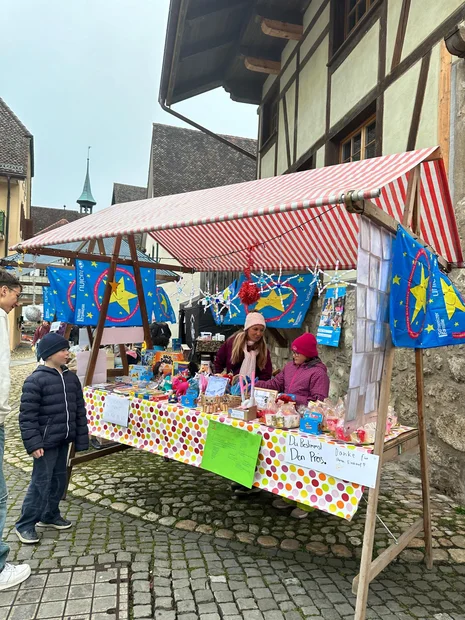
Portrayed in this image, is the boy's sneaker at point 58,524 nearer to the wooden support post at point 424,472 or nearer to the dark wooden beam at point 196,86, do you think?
the wooden support post at point 424,472

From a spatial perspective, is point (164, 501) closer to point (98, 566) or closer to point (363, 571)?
point (98, 566)

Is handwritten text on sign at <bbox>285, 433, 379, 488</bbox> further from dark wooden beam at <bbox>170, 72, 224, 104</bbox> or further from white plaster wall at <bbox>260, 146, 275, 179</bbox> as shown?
dark wooden beam at <bbox>170, 72, 224, 104</bbox>

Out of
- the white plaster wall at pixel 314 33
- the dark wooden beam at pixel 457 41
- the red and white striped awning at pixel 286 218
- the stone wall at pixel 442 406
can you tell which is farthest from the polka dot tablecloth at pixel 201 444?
the white plaster wall at pixel 314 33

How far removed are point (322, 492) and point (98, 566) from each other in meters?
1.48

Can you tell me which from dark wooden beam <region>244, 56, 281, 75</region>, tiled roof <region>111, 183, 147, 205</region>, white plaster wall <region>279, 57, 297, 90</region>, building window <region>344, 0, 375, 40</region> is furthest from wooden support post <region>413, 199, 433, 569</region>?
tiled roof <region>111, 183, 147, 205</region>

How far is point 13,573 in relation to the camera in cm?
260

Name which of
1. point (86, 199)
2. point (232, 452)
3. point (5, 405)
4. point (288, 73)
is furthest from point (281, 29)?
point (86, 199)

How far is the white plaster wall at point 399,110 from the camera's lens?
14.9 feet

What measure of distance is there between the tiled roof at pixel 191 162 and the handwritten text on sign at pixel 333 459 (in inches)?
744

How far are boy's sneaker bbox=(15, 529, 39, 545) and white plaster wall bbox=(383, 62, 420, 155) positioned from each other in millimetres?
4763

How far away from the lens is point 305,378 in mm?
3564

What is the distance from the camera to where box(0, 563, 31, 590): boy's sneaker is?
254 centimetres

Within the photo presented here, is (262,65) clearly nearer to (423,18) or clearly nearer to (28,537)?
(423,18)

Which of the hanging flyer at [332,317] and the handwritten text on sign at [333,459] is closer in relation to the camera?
the handwritten text on sign at [333,459]
